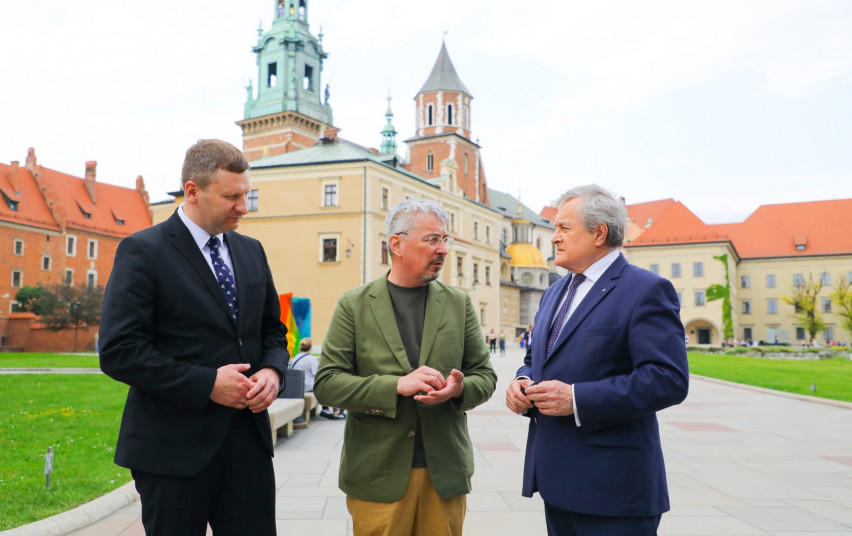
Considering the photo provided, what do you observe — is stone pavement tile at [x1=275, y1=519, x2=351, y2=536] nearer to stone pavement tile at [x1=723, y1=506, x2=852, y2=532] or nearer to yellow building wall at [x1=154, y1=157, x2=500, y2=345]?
stone pavement tile at [x1=723, y1=506, x2=852, y2=532]

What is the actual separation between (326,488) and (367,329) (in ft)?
14.0

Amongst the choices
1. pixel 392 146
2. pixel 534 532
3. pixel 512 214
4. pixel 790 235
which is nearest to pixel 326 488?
pixel 534 532

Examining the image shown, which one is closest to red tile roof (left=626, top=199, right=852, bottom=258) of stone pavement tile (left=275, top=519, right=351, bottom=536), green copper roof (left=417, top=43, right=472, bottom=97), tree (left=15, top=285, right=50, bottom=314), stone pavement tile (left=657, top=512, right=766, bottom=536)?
green copper roof (left=417, top=43, right=472, bottom=97)

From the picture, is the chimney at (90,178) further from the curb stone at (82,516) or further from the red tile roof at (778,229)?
the curb stone at (82,516)

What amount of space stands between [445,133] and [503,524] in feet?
217

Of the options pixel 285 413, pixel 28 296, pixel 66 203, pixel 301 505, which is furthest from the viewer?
pixel 66 203

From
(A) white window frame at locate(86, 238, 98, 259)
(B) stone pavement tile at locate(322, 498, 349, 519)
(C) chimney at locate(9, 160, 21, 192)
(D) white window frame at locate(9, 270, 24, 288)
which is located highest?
(C) chimney at locate(9, 160, 21, 192)

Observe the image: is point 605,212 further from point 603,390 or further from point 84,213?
point 84,213

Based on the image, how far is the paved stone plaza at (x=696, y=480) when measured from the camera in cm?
559

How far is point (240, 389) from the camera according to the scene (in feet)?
9.35

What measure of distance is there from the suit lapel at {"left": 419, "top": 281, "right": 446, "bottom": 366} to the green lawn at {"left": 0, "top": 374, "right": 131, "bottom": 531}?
3693 millimetres

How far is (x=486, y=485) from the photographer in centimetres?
718

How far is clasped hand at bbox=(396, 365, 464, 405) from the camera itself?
9.87ft

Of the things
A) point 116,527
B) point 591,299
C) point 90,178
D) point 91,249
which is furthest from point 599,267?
point 90,178
